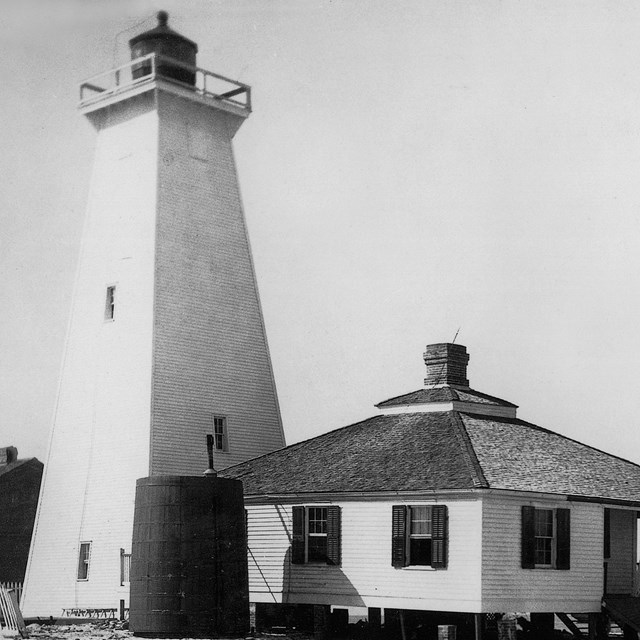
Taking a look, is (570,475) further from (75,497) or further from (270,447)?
(75,497)

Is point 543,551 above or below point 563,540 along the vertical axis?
below

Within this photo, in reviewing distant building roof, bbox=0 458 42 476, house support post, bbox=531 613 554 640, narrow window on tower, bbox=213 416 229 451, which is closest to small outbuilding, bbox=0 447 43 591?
distant building roof, bbox=0 458 42 476

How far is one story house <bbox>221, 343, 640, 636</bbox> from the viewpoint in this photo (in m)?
27.5

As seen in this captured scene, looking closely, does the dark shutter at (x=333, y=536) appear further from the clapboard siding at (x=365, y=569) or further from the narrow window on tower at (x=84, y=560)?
the narrow window on tower at (x=84, y=560)

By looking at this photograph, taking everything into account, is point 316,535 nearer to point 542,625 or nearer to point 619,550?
point 542,625

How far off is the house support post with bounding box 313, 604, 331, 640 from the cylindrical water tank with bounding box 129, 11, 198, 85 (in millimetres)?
15123

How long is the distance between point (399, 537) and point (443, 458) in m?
2.09

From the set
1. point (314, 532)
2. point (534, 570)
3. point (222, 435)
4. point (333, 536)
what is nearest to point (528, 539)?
point (534, 570)

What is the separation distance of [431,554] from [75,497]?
451 inches

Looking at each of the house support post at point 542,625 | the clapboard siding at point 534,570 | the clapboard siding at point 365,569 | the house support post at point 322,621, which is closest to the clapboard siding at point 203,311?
the clapboard siding at point 365,569

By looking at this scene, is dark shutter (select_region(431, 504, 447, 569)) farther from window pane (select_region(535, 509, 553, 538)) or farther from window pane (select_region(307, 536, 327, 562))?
window pane (select_region(307, 536, 327, 562))

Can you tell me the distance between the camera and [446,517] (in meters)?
27.7

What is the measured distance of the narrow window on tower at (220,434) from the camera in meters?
36.0

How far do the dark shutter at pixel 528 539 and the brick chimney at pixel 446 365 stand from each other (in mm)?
6192
